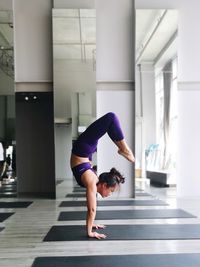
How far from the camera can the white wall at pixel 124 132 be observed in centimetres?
583

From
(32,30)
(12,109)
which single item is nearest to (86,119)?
(12,109)

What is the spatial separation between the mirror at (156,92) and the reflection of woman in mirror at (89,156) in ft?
9.13

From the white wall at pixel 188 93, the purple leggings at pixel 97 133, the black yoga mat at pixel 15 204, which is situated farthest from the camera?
the white wall at pixel 188 93

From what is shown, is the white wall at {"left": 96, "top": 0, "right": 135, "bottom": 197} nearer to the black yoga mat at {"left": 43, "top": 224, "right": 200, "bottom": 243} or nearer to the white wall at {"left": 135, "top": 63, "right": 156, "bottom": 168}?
the white wall at {"left": 135, "top": 63, "right": 156, "bottom": 168}

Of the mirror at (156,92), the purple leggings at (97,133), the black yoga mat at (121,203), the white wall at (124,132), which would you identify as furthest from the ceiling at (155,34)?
the purple leggings at (97,133)

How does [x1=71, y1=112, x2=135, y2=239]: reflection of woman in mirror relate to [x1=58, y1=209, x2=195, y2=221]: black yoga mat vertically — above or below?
above

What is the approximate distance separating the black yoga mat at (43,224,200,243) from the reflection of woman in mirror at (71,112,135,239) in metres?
0.19

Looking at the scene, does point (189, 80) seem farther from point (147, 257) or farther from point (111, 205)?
point (147, 257)

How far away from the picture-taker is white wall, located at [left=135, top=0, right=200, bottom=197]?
236 inches

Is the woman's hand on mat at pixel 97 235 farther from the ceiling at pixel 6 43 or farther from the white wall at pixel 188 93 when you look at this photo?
the ceiling at pixel 6 43

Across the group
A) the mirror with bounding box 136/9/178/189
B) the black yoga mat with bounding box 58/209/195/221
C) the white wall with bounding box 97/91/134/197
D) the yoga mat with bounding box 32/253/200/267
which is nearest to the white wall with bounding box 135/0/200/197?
the mirror with bounding box 136/9/178/189

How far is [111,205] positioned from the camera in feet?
16.6

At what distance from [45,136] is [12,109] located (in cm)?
75

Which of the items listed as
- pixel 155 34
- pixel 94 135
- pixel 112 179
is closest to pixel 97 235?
pixel 112 179
